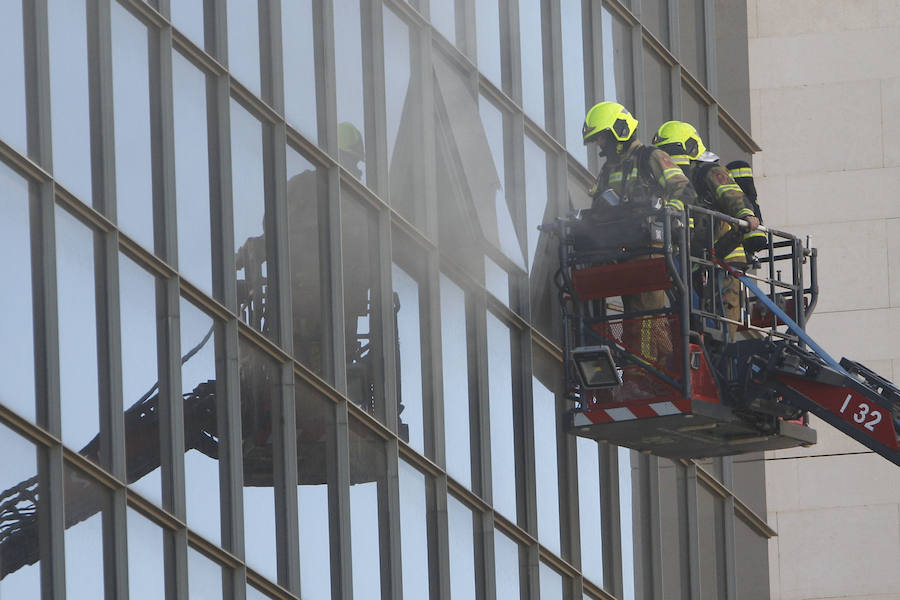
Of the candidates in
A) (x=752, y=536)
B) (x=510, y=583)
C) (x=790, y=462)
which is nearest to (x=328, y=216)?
(x=510, y=583)

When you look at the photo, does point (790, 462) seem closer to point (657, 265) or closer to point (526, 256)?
point (526, 256)

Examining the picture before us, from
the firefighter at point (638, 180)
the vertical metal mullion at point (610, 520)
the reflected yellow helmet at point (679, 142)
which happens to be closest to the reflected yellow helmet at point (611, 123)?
the firefighter at point (638, 180)

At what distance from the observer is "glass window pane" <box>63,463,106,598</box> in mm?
14734

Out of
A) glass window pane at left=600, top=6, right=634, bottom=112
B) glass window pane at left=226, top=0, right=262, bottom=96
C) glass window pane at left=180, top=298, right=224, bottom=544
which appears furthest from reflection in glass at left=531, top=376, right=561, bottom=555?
glass window pane at left=180, top=298, right=224, bottom=544

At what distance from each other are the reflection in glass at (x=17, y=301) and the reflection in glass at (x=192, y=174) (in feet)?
5.64

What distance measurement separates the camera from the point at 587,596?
2122 cm

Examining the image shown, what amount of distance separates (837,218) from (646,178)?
1249 cm

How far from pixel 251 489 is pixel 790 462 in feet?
49.0

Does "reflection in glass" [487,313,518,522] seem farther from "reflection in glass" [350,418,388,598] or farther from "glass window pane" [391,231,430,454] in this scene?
"reflection in glass" [350,418,388,598]

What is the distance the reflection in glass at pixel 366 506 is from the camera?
17.8 m

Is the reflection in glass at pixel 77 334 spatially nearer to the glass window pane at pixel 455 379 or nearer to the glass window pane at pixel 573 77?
the glass window pane at pixel 455 379

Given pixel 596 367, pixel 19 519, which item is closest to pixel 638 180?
pixel 596 367

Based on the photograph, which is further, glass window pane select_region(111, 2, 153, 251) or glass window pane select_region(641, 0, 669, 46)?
glass window pane select_region(641, 0, 669, 46)

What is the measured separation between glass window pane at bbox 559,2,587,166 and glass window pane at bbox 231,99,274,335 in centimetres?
534
